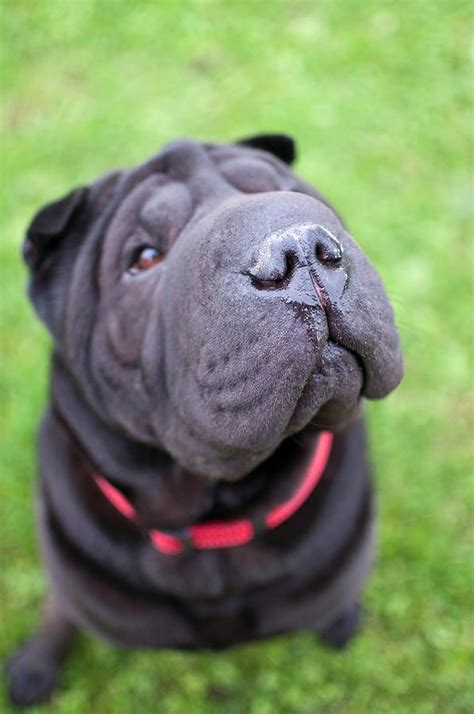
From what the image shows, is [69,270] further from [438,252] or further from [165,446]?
[438,252]

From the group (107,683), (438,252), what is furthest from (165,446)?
(438,252)

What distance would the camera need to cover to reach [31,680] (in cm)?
224

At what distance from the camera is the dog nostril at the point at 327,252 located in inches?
40.7

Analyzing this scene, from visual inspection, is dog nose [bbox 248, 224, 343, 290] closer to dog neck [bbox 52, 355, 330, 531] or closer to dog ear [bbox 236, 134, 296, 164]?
dog neck [bbox 52, 355, 330, 531]

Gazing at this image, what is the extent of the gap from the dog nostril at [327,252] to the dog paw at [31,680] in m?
1.72

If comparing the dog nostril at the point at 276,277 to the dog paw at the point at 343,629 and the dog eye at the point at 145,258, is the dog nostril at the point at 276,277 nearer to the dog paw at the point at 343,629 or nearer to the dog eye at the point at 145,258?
the dog eye at the point at 145,258

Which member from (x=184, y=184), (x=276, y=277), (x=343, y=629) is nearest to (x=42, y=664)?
(x=343, y=629)

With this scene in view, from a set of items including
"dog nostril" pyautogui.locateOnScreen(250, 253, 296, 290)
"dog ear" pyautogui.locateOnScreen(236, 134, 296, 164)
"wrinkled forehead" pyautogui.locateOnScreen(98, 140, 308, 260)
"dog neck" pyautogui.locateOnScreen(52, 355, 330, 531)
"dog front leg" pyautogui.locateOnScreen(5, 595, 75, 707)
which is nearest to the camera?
"dog nostril" pyautogui.locateOnScreen(250, 253, 296, 290)

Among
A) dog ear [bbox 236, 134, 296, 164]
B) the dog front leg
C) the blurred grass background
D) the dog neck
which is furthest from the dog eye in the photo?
the dog front leg

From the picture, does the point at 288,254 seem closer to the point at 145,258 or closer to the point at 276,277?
the point at 276,277

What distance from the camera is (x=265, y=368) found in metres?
1.05

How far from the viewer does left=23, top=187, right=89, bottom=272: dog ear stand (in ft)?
4.78

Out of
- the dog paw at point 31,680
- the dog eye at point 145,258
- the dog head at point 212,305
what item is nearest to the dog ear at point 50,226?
the dog head at point 212,305

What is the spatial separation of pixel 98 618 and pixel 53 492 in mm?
315
